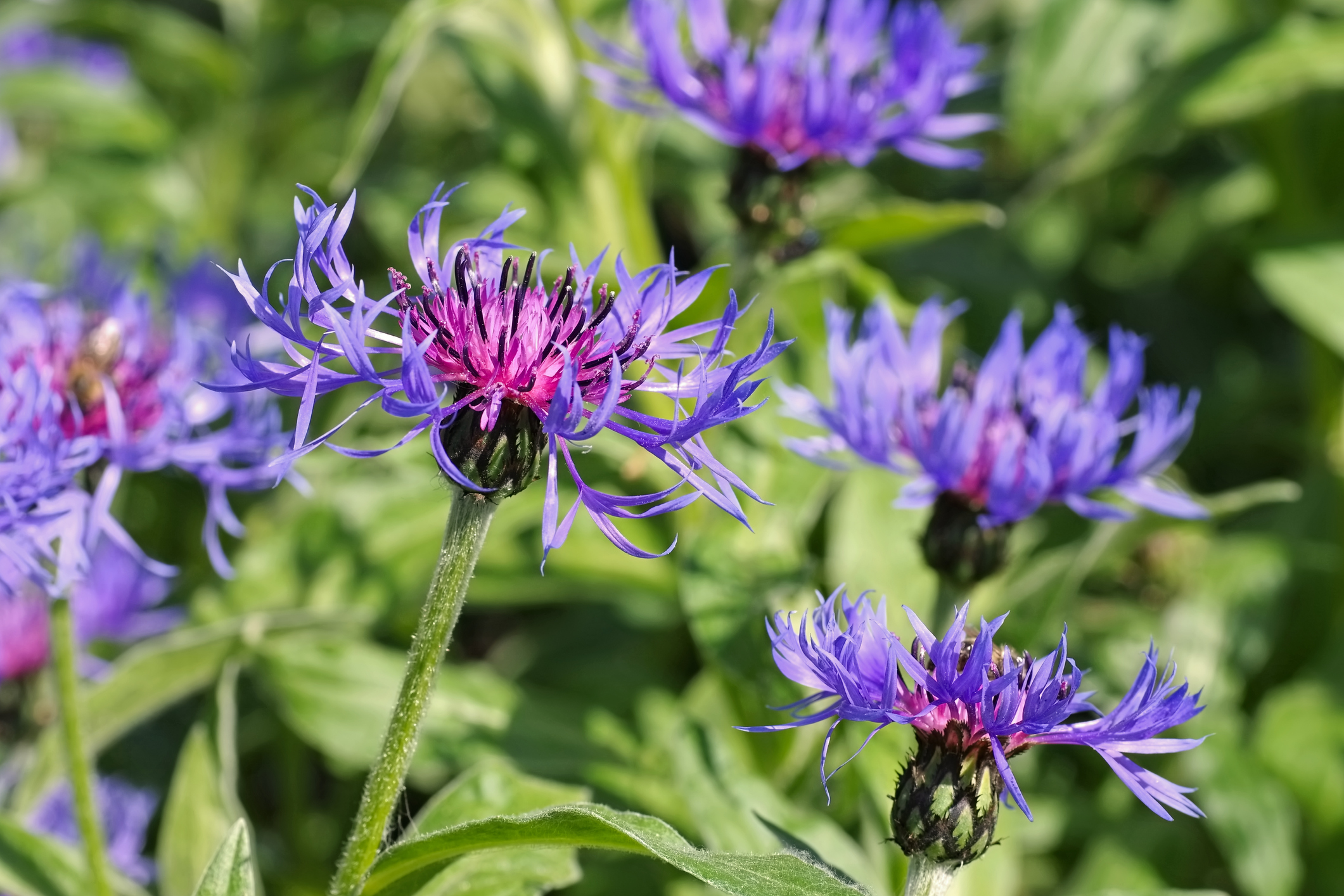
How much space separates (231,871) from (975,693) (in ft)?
1.92

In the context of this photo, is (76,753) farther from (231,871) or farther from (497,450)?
(497,450)

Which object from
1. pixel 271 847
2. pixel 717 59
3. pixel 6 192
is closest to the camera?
pixel 717 59

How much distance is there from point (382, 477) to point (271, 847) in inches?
22.6

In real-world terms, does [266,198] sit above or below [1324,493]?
above

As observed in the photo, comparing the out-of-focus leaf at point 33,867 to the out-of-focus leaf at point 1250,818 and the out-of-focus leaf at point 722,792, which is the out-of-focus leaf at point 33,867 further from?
the out-of-focus leaf at point 1250,818

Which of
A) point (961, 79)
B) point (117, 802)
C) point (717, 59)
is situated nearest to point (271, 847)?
point (117, 802)

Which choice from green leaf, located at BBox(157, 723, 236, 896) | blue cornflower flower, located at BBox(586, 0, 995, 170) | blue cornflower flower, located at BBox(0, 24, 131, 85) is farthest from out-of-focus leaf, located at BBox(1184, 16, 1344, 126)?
blue cornflower flower, located at BBox(0, 24, 131, 85)

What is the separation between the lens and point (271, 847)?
6.70 ft

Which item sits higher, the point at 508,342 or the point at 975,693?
the point at 508,342

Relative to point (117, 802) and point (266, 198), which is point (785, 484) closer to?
point (117, 802)

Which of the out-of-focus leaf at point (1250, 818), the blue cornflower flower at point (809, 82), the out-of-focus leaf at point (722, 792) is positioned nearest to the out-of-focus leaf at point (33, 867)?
the out-of-focus leaf at point (722, 792)

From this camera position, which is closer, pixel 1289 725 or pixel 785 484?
pixel 785 484

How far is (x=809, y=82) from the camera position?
1545mm

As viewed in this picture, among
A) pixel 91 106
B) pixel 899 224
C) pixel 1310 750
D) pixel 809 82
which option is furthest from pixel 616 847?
pixel 91 106
